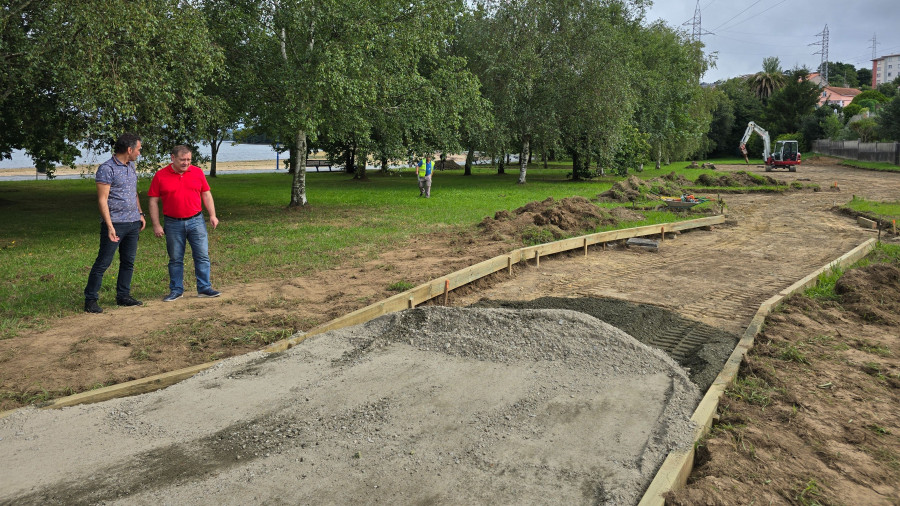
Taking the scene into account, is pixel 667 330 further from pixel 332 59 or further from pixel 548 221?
pixel 332 59

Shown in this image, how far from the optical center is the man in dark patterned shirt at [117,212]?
630 cm

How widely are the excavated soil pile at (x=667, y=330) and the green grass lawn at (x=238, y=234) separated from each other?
149 inches

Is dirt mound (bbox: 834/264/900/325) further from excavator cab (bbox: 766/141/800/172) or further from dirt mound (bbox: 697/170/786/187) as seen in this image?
excavator cab (bbox: 766/141/800/172)

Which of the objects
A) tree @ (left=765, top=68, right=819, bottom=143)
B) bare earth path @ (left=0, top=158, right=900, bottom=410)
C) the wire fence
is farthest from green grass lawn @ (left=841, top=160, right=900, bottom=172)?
bare earth path @ (left=0, top=158, right=900, bottom=410)

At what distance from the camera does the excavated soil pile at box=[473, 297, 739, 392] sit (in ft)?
18.0

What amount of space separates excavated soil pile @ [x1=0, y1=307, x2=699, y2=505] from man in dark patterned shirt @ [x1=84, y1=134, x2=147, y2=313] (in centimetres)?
241

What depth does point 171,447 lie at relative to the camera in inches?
146

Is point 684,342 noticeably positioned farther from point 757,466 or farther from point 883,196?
point 883,196

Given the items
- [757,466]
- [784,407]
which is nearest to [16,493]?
[757,466]

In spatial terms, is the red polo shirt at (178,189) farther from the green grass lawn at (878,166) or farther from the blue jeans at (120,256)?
the green grass lawn at (878,166)

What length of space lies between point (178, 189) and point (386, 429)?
4237 millimetres

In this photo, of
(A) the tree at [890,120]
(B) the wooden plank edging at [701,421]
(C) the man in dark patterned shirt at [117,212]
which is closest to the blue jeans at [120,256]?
(C) the man in dark patterned shirt at [117,212]

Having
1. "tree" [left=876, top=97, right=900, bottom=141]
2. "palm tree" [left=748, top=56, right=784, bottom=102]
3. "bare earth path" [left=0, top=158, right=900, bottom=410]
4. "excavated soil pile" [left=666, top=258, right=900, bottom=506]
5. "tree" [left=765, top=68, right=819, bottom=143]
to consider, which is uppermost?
"palm tree" [left=748, top=56, right=784, bottom=102]

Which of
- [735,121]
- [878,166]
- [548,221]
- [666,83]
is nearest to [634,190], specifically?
[548,221]
